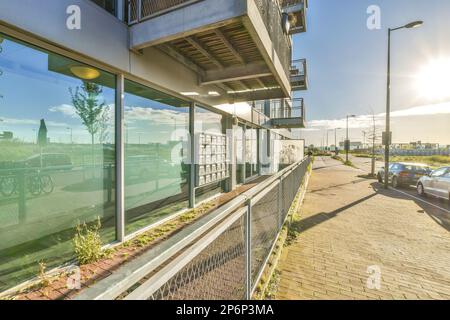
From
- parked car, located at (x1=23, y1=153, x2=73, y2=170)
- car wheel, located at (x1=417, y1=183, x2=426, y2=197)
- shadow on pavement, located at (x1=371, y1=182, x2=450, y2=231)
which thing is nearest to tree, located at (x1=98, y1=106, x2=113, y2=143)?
parked car, located at (x1=23, y1=153, x2=73, y2=170)

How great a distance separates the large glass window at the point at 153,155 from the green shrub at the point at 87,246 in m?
0.82

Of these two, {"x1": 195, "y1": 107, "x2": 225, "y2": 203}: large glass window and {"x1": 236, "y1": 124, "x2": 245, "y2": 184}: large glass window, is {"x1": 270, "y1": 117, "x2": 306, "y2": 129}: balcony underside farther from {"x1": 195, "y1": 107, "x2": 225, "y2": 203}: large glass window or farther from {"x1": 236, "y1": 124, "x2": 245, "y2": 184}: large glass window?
{"x1": 195, "y1": 107, "x2": 225, "y2": 203}: large glass window

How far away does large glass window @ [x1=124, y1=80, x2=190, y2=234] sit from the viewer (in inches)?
184

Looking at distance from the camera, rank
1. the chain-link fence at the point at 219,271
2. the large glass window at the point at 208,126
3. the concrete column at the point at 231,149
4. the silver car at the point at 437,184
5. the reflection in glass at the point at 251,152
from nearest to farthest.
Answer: the chain-link fence at the point at 219,271 < the large glass window at the point at 208,126 < the silver car at the point at 437,184 < the concrete column at the point at 231,149 < the reflection in glass at the point at 251,152

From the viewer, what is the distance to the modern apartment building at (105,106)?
3.10 metres

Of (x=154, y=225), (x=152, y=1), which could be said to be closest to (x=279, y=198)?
(x=154, y=225)

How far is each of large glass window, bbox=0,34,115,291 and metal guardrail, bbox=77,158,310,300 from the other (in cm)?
231

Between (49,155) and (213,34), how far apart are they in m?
3.47

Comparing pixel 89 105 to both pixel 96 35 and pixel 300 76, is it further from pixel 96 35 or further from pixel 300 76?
pixel 300 76

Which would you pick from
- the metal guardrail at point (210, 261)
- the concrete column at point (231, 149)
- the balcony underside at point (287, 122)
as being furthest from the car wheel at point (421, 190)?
Answer: the metal guardrail at point (210, 261)

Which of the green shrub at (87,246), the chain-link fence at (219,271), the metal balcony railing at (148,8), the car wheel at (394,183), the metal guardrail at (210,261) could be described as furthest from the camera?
the car wheel at (394,183)

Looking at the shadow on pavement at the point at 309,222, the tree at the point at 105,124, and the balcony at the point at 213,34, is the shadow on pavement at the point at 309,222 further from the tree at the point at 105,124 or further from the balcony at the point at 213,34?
the tree at the point at 105,124

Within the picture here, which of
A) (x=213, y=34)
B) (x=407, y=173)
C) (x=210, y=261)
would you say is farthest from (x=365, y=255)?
(x=407, y=173)
